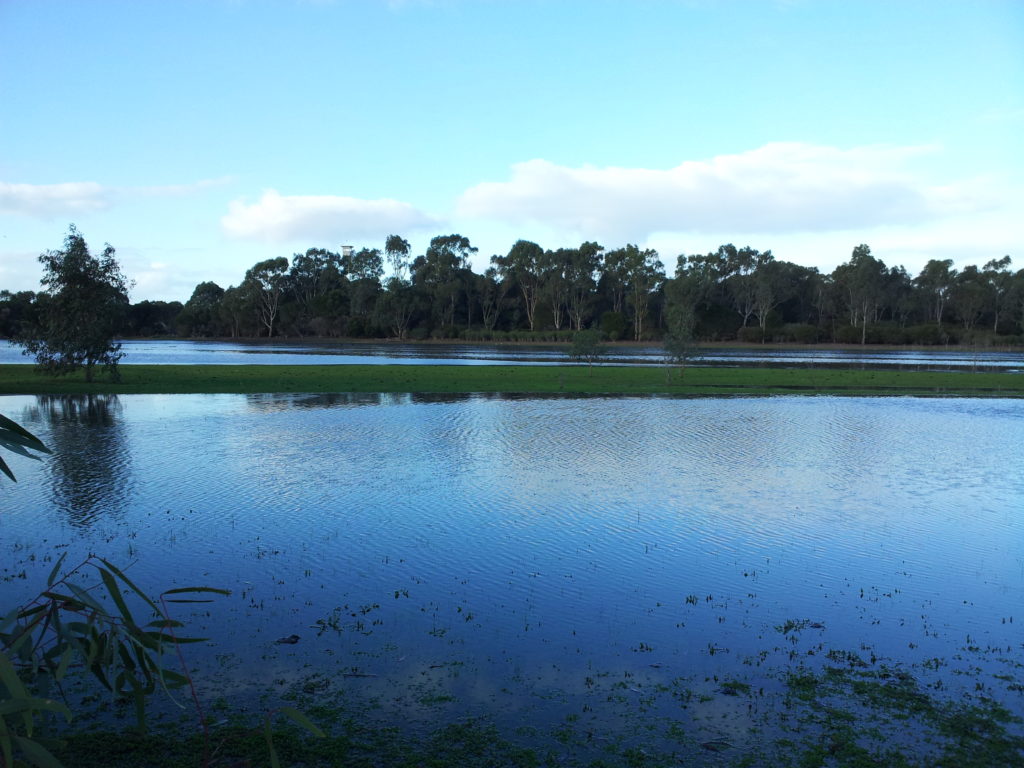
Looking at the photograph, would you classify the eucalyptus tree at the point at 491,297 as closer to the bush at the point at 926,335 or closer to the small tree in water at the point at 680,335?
the bush at the point at 926,335

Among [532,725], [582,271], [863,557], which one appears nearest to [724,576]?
[863,557]

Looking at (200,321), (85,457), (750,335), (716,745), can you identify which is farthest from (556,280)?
(716,745)

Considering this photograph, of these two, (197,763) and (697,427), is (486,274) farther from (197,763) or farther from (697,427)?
(197,763)

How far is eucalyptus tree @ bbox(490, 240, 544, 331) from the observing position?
14138 centimetres

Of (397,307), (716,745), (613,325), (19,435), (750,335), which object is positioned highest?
(397,307)

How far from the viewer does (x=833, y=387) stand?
4416 cm

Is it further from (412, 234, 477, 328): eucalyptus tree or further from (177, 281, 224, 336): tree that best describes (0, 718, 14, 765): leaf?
(177, 281, 224, 336): tree

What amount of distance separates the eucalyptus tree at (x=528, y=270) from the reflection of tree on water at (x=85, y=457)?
112m

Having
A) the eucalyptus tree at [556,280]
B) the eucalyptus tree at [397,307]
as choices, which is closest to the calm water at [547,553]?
the eucalyptus tree at [556,280]

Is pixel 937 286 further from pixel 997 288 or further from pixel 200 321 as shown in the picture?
pixel 200 321

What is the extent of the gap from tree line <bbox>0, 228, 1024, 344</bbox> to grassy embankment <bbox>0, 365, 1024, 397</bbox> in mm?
69194

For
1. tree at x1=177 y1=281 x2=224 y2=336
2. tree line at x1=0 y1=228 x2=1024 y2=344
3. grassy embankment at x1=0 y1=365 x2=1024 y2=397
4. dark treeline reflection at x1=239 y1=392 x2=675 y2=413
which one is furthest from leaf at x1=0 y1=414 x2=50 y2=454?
tree at x1=177 y1=281 x2=224 y2=336

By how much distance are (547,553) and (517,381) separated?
3448cm

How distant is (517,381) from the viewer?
152 feet
